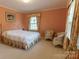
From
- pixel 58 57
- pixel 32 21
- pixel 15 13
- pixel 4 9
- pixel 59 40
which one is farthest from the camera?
pixel 32 21

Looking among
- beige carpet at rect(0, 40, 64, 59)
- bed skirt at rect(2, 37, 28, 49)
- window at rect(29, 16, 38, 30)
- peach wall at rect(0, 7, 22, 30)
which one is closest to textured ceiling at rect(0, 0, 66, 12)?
peach wall at rect(0, 7, 22, 30)

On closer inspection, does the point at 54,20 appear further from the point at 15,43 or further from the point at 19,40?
the point at 15,43

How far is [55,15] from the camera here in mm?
5570

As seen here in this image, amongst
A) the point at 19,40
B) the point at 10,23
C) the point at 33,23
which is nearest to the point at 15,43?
the point at 19,40

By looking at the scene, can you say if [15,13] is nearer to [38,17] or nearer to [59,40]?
[38,17]

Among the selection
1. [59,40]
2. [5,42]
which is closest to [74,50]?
[59,40]

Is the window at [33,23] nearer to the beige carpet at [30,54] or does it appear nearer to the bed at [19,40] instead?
the bed at [19,40]

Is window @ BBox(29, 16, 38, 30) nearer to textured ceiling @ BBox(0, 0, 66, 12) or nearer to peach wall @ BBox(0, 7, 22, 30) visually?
peach wall @ BBox(0, 7, 22, 30)

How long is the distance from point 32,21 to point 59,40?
369cm

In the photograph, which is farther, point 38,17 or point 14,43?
point 38,17

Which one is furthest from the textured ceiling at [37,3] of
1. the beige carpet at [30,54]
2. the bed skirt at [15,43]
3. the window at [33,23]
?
the beige carpet at [30,54]

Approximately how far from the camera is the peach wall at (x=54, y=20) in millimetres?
5312

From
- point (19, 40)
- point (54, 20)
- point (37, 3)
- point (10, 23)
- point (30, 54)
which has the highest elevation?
point (37, 3)

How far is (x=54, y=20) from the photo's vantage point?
18.5 feet
